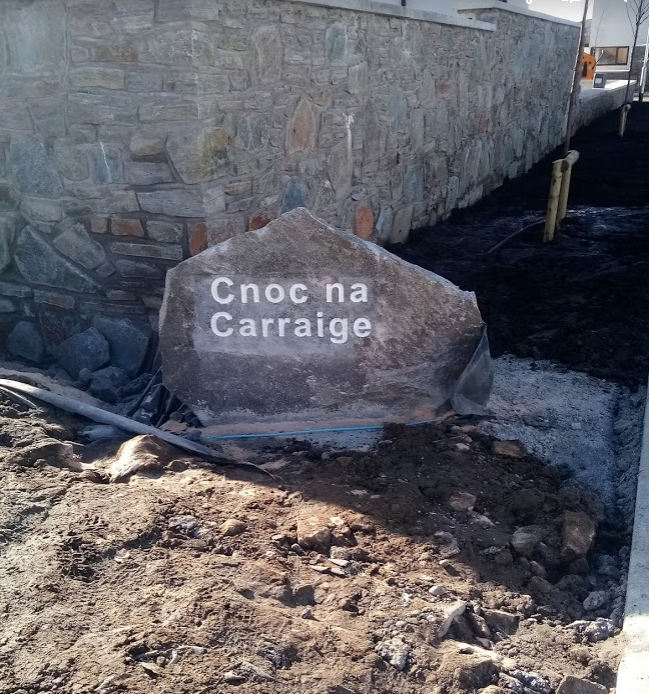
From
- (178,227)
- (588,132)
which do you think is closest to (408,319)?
(178,227)

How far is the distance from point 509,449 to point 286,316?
4.17 ft

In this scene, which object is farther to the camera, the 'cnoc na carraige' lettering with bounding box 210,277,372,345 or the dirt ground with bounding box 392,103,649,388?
the dirt ground with bounding box 392,103,649,388

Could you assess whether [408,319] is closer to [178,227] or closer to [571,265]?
[178,227]

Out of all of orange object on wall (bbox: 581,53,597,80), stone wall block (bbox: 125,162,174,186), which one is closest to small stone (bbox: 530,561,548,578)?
stone wall block (bbox: 125,162,174,186)

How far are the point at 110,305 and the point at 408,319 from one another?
2056 millimetres

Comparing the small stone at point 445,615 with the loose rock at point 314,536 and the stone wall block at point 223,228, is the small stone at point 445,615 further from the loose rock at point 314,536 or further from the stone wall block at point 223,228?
the stone wall block at point 223,228

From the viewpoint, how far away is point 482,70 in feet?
29.6

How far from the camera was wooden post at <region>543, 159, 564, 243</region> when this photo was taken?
23.6ft

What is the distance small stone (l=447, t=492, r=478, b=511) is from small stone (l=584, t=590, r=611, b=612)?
0.60 m

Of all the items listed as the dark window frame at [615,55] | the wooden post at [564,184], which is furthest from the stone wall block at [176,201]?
the dark window frame at [615,55]

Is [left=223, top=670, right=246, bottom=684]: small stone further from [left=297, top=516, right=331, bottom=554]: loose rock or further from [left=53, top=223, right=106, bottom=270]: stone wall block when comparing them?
[left=53, top=223, right=106, bottom=270]: stone wall block

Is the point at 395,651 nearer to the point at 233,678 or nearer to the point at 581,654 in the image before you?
the point at 233,678

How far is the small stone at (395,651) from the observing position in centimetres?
224

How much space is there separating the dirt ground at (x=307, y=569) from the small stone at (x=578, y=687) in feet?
0.11
